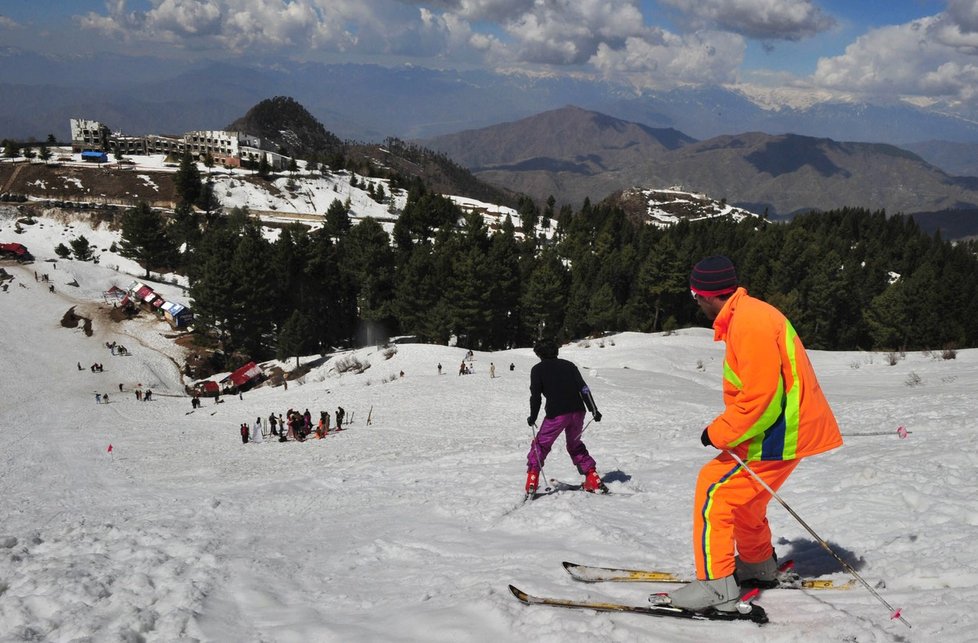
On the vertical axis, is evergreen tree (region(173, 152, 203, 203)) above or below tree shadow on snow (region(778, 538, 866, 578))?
above

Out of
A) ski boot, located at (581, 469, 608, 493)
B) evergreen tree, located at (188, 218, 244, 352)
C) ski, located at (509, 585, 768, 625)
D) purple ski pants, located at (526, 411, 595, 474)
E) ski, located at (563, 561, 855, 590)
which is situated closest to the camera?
ski, located at (509, 585, 768, 625)

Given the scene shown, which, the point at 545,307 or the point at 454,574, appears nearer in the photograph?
the point at 454,574

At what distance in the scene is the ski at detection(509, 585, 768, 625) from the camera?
4367 millimetres

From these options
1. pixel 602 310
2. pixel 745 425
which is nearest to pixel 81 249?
pixel 602 310

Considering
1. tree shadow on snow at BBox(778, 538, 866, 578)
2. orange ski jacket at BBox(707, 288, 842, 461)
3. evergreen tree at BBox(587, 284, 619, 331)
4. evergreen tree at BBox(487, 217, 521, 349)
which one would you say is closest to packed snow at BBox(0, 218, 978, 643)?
tree shadow on snow at BBox(778, 538, 866, 578)

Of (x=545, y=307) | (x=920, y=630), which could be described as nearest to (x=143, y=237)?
(x=545, y=307)

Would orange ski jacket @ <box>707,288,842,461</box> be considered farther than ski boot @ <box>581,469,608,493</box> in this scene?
No

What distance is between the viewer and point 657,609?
15.0 ft

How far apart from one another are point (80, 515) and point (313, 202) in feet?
360

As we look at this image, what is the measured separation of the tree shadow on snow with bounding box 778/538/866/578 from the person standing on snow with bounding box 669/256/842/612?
1.12 metres

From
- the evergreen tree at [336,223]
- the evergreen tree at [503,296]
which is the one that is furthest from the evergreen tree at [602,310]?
the evergreen tree at [336,223]

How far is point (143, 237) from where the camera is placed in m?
65.1

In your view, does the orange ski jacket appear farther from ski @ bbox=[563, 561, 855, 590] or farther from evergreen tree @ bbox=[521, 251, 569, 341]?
evergreen tree @ bbox=[521, 251, 569, 341]

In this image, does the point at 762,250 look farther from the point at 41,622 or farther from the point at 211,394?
the point at 41,622
